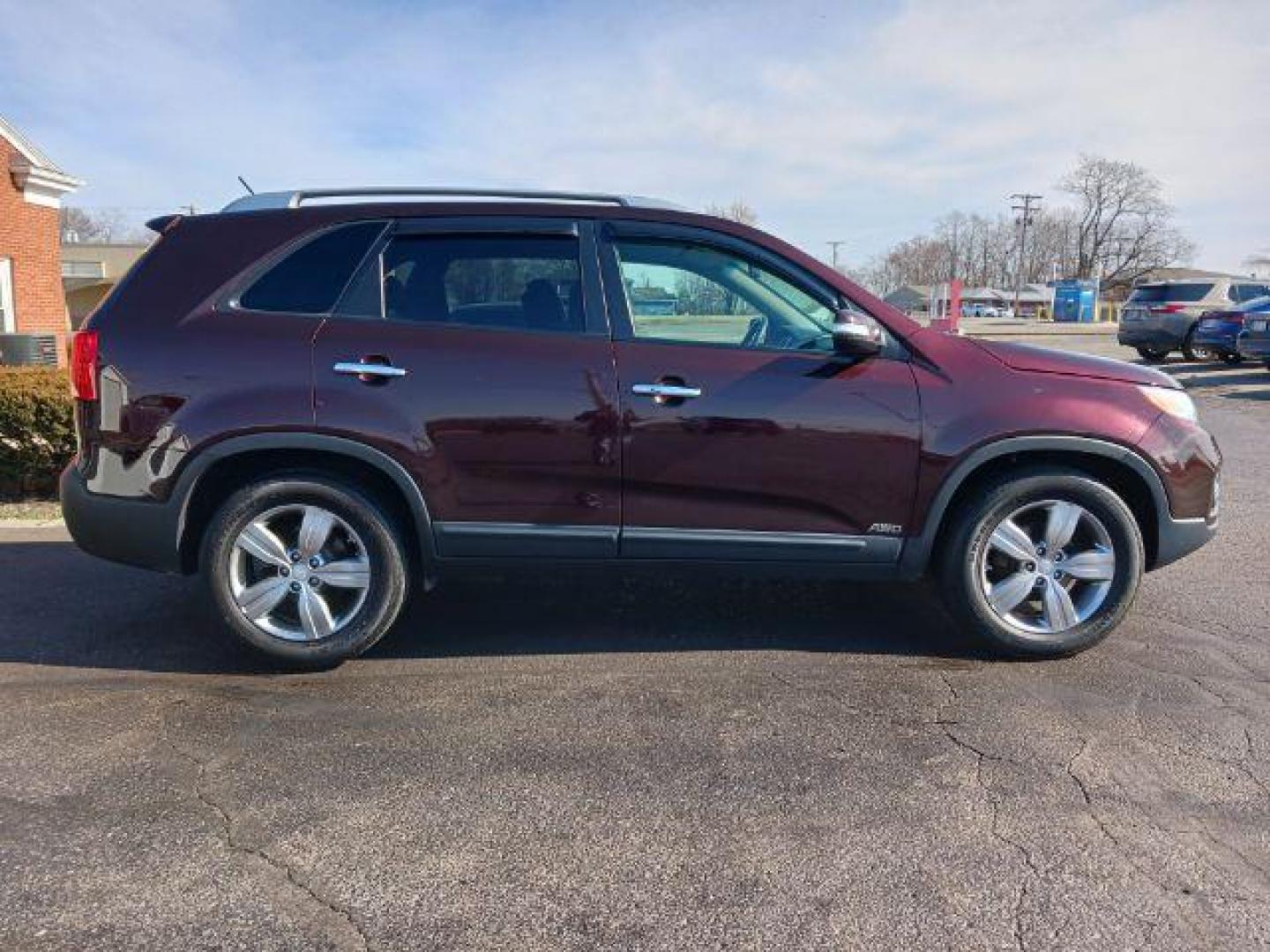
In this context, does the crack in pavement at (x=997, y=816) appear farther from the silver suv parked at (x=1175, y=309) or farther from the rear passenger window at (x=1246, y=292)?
the rear passenger window at (x=1246, y=292)

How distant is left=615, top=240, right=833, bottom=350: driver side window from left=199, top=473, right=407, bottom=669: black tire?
1.34 m

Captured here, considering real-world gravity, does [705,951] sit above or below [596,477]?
below

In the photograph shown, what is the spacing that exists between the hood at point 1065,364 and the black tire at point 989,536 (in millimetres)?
428

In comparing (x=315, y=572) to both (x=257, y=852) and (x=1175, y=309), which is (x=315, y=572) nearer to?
(x=257, y=852)

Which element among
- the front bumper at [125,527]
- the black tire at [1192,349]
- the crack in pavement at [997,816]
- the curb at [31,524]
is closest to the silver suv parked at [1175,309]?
the black tire at [1192,349]

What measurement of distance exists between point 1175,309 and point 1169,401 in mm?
17992

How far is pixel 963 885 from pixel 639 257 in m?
2.65

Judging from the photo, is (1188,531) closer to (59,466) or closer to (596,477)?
(596,477)

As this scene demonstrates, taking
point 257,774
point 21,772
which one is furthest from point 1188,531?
point 21,772

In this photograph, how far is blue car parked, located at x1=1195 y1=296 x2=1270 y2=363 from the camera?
17.9m

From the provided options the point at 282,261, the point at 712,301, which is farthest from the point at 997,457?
the point at 282,261

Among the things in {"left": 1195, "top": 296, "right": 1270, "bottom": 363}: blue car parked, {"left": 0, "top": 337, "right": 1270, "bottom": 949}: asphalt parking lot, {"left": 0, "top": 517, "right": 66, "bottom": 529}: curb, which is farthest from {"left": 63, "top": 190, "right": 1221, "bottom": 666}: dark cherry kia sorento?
{"left": 1195, "top": 296, "right": 1270, "bottom": 363}: blue car parked

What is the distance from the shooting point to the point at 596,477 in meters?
3.86

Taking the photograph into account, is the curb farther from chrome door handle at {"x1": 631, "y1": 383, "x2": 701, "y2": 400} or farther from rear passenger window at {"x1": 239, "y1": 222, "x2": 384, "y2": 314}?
chrome door handle at {"x1": 631, "y1": 383, "x2": 701, "y2": 400}
